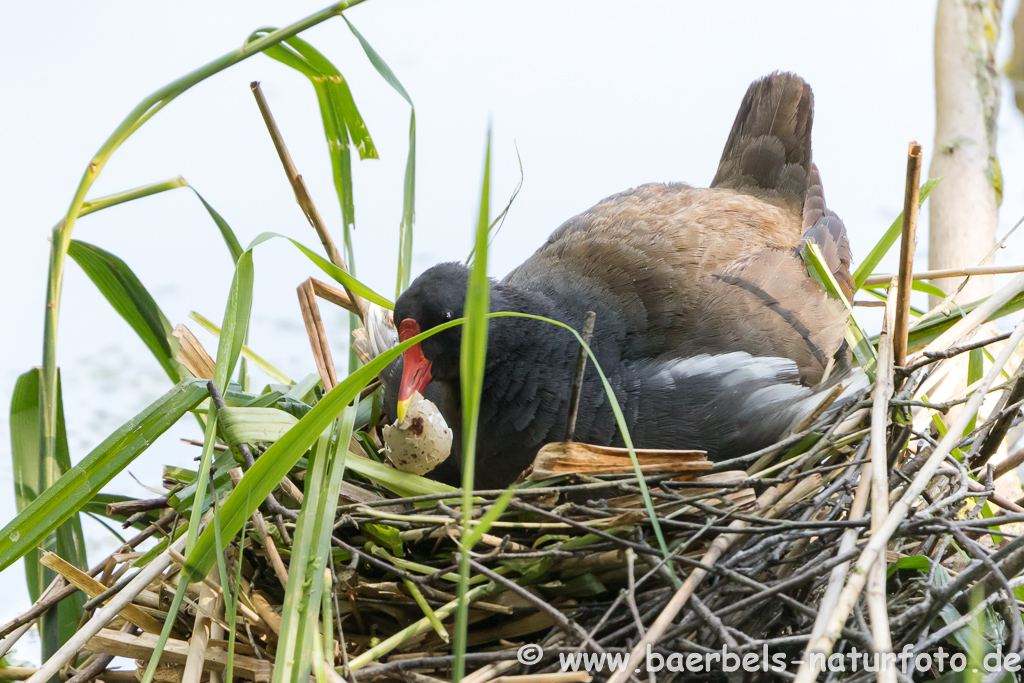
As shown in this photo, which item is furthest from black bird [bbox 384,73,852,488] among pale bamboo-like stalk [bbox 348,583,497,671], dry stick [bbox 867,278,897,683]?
pale bamboo-like stalk [bbox 348,583,497,671]

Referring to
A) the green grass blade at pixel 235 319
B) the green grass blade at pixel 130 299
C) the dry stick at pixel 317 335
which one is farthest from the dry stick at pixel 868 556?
the green grass blade at pixel 130 299

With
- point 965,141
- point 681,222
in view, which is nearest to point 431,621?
point 681,222

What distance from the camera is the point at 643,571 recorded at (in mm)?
1064

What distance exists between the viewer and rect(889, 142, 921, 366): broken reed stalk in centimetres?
90

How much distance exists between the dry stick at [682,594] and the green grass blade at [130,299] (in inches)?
39.7

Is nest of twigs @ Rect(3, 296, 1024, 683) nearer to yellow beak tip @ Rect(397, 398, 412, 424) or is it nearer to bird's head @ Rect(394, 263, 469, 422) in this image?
yellow beak tip @ Rect(397, 398, 412, 424)

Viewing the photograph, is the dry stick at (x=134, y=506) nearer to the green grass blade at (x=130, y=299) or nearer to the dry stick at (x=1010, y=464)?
the green grass blade at (x=130, y=299)

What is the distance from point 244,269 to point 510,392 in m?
0.58

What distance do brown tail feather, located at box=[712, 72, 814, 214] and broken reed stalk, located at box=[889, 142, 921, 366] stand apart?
3.46 feet

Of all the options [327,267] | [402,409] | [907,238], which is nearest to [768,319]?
[907,238]

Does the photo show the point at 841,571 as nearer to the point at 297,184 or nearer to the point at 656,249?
the point at 656,249

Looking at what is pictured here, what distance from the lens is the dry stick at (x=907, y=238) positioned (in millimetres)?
900

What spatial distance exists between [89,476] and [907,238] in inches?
42.0

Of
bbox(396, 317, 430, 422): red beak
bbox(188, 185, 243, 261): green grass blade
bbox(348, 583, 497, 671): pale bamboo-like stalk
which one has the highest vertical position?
bbox(188, 185, 243, 261): green grass blade
